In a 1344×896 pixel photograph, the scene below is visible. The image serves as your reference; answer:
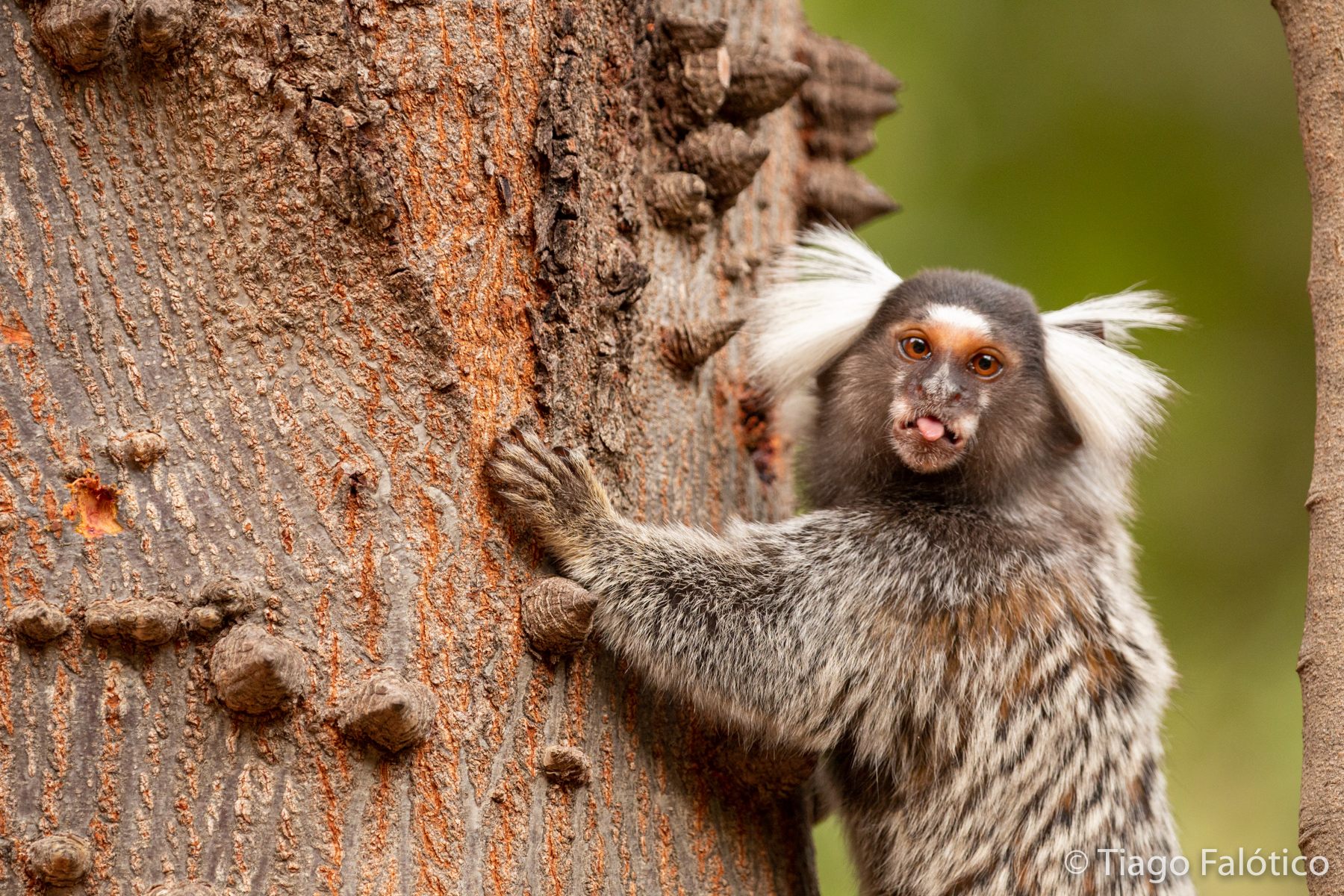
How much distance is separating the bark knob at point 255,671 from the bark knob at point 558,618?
50 cm

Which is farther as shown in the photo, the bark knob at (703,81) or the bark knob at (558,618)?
the bark knob at (703,81)

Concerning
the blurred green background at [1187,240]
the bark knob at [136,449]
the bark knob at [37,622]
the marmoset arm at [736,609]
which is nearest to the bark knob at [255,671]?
the bark knob at [37,622]

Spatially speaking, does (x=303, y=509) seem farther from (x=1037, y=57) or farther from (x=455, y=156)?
(x=1037, y=57)

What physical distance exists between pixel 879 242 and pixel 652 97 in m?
2.85

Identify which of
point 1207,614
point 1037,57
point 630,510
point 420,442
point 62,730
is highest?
point 1037,57

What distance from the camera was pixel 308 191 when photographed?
221 centimetres

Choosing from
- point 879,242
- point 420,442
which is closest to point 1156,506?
point 879,242

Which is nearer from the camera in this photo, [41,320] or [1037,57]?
[41,320]

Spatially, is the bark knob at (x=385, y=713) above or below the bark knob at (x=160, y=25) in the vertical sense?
below

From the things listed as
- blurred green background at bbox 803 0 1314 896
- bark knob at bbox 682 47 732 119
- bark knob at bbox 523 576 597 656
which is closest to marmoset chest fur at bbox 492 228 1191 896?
bark knob at bbox 523 576 597 656

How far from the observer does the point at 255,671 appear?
196 cm

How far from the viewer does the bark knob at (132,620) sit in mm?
1965

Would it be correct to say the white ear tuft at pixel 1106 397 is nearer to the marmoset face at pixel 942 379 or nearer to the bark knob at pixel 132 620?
the marmoset face at pixel 942 379

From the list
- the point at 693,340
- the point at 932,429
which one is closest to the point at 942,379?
the point at 932,429
